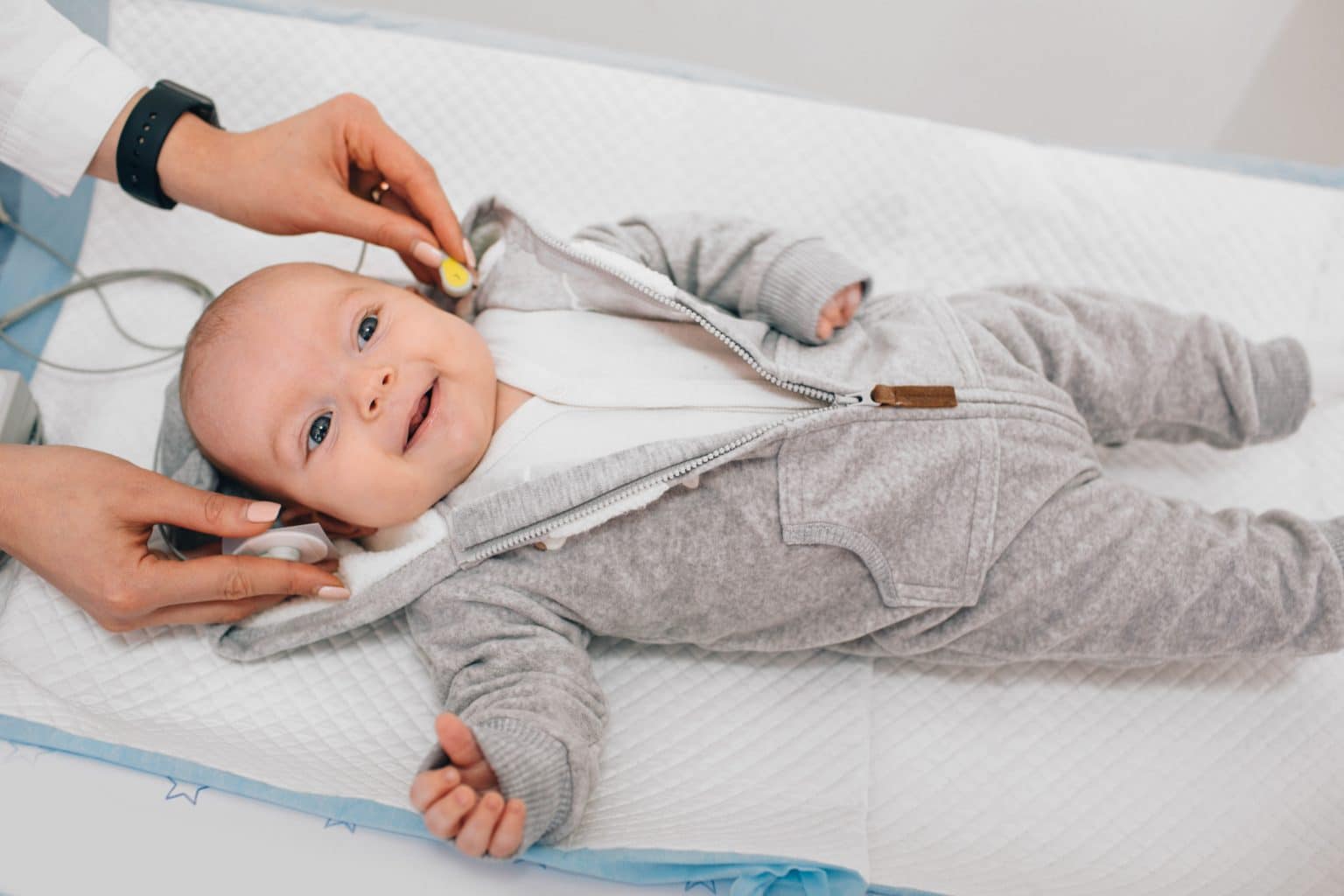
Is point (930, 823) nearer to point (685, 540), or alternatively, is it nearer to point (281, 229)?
point (685, 540)

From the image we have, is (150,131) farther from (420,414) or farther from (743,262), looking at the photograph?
(743,262)

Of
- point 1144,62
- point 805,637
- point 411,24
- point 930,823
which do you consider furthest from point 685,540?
point 1144,62

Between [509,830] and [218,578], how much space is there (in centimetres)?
38

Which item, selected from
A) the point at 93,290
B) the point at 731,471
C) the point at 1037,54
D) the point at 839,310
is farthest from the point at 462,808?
the point at 1037,54

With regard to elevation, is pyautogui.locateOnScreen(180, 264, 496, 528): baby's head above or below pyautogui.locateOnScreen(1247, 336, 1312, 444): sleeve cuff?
below

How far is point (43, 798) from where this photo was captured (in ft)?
3.38

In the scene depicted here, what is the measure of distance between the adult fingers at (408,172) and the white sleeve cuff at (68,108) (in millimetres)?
278

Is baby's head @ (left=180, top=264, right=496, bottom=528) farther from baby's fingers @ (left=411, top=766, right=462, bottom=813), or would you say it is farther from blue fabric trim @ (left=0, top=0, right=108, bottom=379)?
blue fabric trim @ (left=0, top=0, right=108, bottom=379)

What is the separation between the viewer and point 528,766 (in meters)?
0.88

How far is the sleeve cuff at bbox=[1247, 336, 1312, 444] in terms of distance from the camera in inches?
46.7

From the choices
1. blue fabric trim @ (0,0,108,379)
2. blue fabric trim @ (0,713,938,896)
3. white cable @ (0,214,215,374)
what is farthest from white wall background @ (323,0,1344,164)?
blue fabric trim @ (0,713,938,896)

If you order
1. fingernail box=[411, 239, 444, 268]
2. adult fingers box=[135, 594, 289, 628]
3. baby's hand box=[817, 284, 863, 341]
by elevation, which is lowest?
adult fingers box=[135, 594, 289, 628]

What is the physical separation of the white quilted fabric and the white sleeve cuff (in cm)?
24

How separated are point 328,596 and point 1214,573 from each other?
94 centimetres
